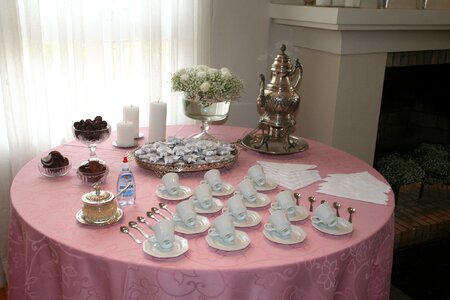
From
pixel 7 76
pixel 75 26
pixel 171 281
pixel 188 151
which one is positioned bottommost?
pixel 171 281

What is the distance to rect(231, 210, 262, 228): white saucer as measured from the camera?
4.36 ft

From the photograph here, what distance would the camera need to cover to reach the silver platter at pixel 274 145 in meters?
1.97

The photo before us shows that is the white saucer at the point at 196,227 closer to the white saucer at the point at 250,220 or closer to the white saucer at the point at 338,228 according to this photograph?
the white saucer at the point at 250,220

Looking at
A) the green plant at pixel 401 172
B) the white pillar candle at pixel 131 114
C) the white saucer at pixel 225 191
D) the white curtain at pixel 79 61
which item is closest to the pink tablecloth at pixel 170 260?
the white saucer at pixel 225 191

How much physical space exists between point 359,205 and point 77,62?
1.55 meters

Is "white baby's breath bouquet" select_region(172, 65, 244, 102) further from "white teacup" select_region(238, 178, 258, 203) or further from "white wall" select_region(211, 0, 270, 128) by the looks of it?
"white wall" select_region(211, 0, 270, 128)

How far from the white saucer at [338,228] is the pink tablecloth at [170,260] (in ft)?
0.05

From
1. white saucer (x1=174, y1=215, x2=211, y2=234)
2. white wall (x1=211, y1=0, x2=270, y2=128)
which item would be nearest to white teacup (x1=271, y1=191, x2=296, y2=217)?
white saucer (x1=174, y1=215, x2=211, y2=234)

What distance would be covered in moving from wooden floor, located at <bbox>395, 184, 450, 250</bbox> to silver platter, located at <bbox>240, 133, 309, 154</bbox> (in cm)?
111

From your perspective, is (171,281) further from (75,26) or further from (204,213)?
(75,26)

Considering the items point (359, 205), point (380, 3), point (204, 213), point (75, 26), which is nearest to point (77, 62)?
point (75, 26)

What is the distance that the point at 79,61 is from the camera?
2.34m

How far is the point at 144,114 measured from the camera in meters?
2.61

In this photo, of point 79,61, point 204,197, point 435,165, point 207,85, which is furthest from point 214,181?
point 435,165
